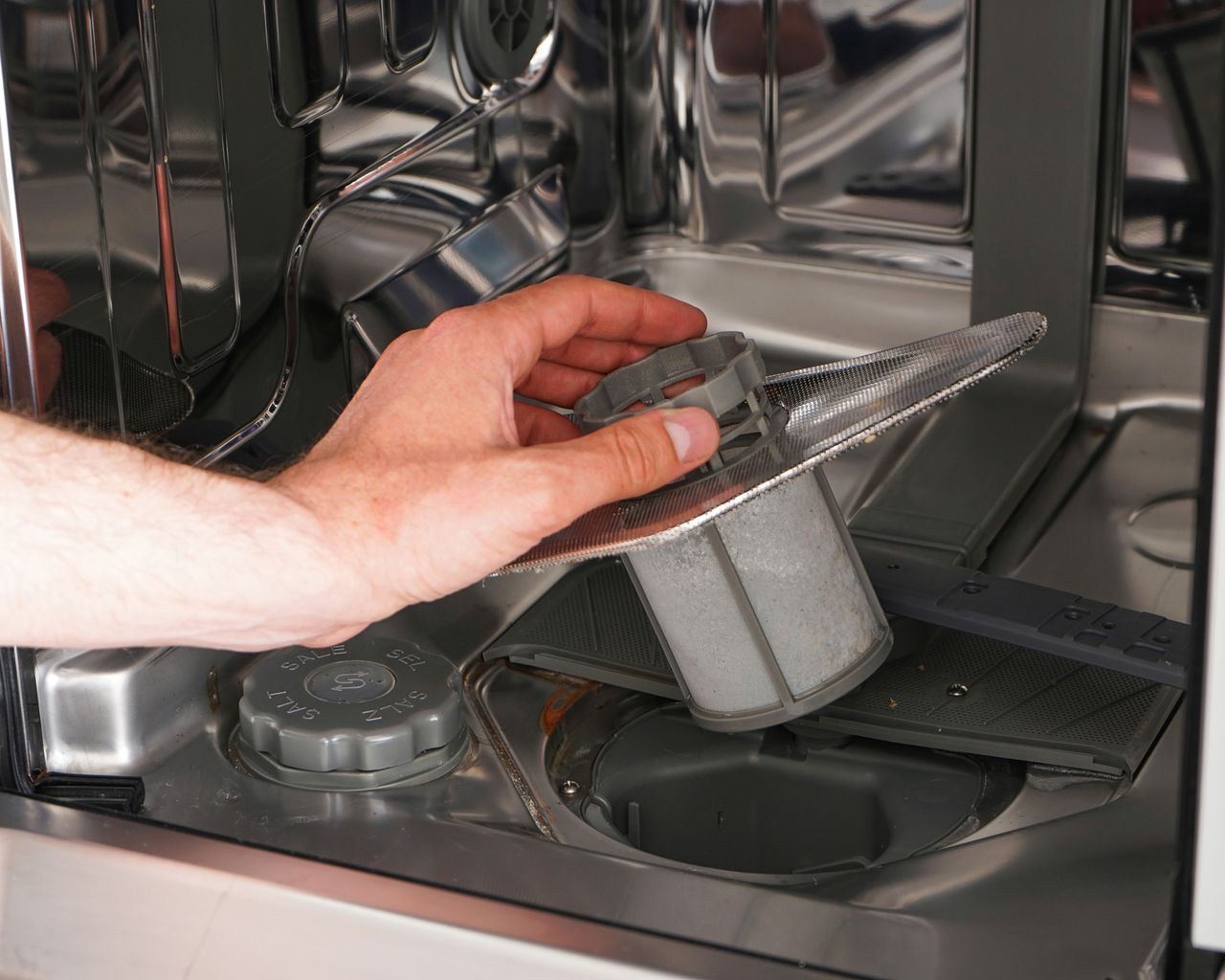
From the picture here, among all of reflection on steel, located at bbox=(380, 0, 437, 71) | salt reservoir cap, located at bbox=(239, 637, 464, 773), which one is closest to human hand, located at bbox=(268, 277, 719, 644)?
salt reservoir cap, located at bbox=(239, 637, 464, 773)

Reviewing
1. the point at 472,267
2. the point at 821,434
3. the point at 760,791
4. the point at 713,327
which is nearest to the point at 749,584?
the point at 821,434

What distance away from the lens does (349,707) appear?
89cm

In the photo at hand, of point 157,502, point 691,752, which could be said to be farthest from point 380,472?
point 691,752

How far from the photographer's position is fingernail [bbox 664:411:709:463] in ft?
2.43

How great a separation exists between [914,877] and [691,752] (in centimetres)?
19

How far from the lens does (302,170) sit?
0.99 meters

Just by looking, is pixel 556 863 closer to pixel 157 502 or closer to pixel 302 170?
pixel 157 502

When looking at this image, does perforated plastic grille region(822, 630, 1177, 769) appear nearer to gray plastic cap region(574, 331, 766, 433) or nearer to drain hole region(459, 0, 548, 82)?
gray plastic cap region(574, 331, 766, 433)

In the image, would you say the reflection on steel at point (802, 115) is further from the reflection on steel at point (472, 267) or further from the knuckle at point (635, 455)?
the knuckle at point (635, 455)

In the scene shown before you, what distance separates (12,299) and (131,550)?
0.48ft

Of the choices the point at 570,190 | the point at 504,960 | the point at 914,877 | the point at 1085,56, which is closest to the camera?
the point at 504,960

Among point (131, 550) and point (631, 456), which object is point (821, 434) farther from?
point (131, 550)

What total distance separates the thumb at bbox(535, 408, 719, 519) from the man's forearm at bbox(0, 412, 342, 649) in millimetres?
112

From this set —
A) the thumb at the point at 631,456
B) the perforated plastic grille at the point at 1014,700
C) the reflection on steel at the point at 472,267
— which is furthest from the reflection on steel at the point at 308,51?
the perforated plastic grille at the point at 1014,700
